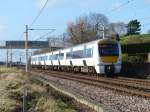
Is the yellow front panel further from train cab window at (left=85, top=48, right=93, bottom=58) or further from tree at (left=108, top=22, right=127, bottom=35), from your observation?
tree at (left=108, top=22, right=127, bottom=35)

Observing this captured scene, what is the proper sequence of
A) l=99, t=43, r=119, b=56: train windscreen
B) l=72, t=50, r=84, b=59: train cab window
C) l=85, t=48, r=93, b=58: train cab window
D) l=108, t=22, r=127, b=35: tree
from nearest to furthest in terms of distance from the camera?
l=99, t=43, r=119, b=56: train windscreen
l=85, t=48, r=93, b=58: train cab window
l=72, t=50, r=84, b=59: train cab window
l=108, t=22, r=127, b=35: tree

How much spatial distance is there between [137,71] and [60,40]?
62.1m

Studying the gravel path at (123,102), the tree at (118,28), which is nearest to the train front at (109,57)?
the gravel path at (123,102)

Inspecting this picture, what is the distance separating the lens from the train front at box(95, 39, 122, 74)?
37.2m

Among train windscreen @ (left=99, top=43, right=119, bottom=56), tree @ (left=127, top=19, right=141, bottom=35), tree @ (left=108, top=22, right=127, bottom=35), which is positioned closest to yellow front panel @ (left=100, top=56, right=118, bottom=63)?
train windscreen @ (left=99, top=43, right=119, bottom=56)

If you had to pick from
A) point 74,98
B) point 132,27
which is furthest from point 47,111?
point 132,27

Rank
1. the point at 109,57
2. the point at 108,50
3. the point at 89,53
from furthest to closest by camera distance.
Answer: the point at 89,53 < the point at 108,50 < the point at 109,57

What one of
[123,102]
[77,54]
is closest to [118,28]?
[77,54]

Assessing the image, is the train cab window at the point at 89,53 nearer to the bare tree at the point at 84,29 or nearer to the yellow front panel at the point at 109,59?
the yellow front panel at the point at 109,59

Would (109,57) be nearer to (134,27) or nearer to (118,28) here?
(134,27)

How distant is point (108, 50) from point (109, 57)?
0.59m

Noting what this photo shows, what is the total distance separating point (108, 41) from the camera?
126 ft

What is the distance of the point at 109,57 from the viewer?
125 feet

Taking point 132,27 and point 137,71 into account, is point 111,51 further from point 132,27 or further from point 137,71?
point 132,27
